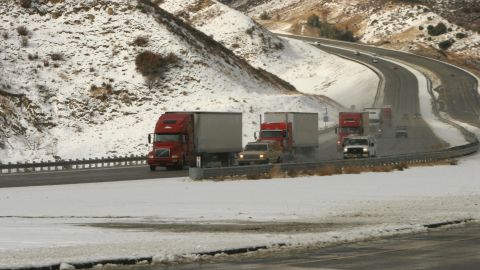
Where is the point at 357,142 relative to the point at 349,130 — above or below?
below

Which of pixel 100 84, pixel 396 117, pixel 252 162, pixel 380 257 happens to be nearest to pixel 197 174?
pixel 252 162

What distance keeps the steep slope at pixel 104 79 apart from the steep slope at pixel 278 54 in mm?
32133

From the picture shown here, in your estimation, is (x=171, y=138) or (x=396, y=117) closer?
(x=171, y=138)

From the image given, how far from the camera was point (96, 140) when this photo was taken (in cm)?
7975

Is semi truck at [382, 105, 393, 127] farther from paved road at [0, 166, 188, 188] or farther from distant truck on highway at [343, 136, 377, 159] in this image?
paved road at [0, 166, 188, 188]

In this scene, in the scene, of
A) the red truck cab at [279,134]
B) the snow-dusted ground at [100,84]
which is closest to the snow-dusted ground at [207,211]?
the red truck cab at [279,134]

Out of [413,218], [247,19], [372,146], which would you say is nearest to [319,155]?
[372,146]

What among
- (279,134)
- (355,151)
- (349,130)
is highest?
(349,130)

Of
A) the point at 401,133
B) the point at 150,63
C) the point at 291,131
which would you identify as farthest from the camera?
the point at 150,63

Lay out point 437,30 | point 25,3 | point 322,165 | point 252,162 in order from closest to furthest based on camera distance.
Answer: point 322,165 < point 252,162 < point 25,3 < point 437,30

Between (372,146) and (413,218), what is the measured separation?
39691 millimetres

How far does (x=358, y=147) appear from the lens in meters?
66.0

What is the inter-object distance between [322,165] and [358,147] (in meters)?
11.4

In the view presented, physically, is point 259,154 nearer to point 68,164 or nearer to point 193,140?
point 193,140
